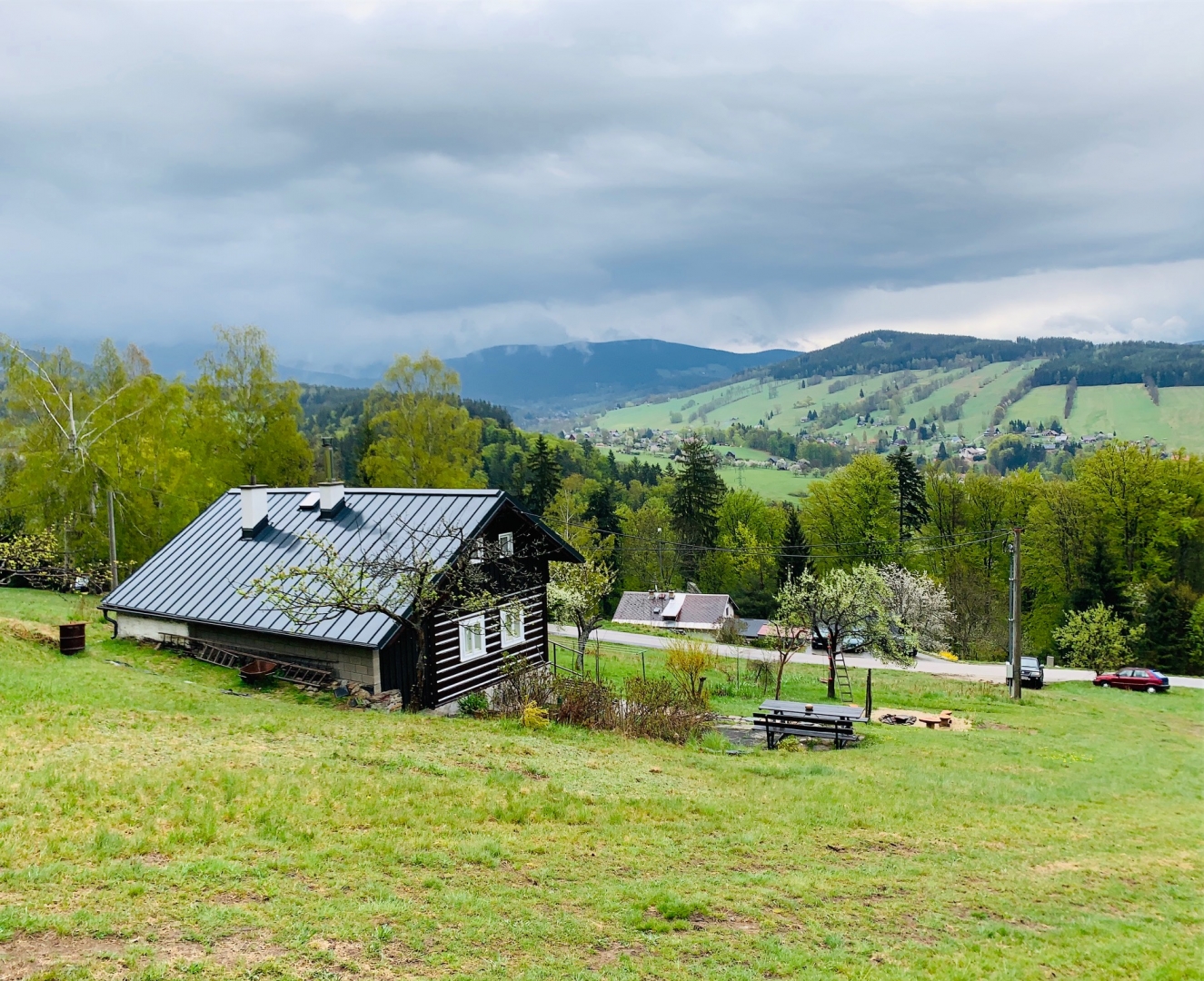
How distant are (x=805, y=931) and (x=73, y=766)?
10492 millimetres

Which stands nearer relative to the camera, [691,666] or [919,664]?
[691,666]

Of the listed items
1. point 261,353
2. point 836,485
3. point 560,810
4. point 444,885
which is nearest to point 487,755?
point 560,810

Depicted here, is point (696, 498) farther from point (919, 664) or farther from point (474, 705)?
point (474, 705)

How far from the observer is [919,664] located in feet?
164

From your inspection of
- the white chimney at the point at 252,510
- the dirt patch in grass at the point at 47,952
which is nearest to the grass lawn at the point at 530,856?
the dirt patch in grass at the point at 47,952

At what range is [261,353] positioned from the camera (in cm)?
5166

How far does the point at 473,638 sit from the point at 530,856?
14244mm

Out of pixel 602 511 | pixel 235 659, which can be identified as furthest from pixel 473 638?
pixel 602 511

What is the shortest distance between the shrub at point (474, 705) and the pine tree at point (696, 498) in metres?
56.7

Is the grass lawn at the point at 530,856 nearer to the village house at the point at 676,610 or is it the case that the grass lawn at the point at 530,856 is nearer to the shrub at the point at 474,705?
the shrub at the point at 474,705

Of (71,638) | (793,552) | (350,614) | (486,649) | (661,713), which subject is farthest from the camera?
(793,552)

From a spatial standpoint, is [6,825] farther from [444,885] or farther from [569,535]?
[569,535]

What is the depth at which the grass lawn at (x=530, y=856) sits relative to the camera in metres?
7.55

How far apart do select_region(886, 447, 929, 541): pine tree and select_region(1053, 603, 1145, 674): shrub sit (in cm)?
1976
